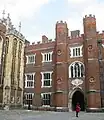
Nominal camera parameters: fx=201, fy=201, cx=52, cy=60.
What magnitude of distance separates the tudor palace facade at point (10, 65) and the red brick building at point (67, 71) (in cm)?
141

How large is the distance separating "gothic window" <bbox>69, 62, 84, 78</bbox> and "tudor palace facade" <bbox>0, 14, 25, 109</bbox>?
916 cm

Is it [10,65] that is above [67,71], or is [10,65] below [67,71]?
above

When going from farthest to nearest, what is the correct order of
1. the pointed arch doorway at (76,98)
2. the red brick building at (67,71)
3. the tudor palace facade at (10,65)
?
1. the tudor palace facade at (10,65)
2. the pointed arch doorway at (76,98)
3. the red brick building at (67,71)

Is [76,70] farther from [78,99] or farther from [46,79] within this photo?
[46,79]

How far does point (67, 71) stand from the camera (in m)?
30.4

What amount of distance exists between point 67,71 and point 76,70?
4.50 feet

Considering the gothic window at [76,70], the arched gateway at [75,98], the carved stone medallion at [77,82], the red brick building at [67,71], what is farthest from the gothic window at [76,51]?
the arched gateway at [75,98]

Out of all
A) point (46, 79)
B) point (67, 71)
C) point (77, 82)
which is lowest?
point (77, 82)

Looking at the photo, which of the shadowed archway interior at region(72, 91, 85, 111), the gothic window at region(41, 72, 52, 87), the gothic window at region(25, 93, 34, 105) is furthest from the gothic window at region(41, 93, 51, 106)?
the shadowed archway interior at region(72, 91, 85, 111)

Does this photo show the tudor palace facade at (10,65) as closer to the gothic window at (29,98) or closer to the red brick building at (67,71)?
the gothic window at (29,98)

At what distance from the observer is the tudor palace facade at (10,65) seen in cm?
3078

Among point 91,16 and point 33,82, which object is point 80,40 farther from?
point 33,82

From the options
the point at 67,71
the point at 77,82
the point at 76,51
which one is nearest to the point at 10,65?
the point at 67,71

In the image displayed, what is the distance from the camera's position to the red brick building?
28.0m
